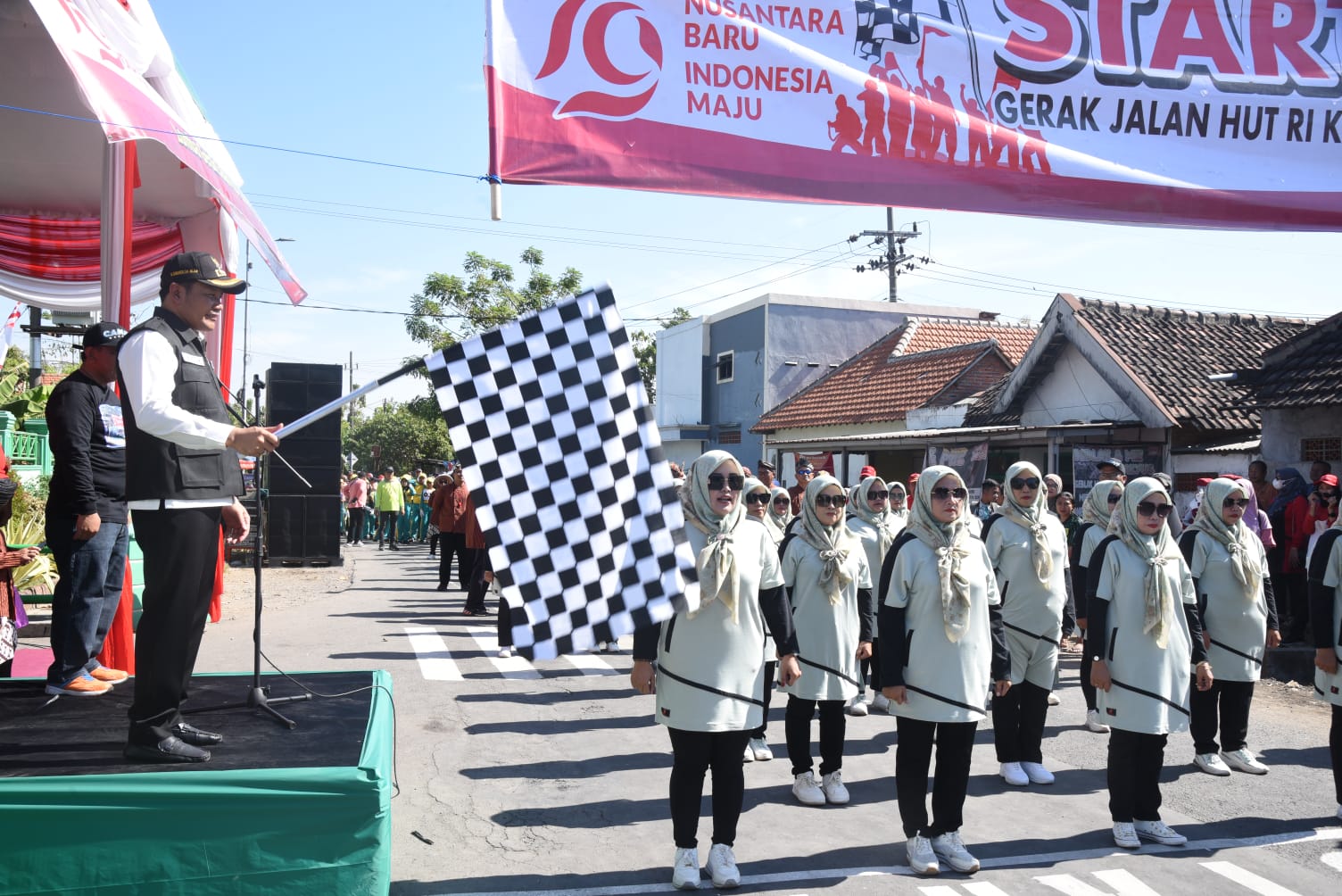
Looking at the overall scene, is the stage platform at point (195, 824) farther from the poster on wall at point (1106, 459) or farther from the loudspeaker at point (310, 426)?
the loudspeaker at point (310, 426)

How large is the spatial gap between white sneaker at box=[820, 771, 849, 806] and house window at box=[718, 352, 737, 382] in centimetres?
3007

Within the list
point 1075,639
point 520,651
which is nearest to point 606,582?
point 520,651

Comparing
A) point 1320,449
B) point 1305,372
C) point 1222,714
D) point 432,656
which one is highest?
point 1305,372

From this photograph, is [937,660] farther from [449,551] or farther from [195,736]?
[449,551]

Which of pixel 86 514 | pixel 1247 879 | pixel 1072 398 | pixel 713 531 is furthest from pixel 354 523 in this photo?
pixel 1247 879

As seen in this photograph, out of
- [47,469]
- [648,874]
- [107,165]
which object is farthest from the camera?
[47,469]

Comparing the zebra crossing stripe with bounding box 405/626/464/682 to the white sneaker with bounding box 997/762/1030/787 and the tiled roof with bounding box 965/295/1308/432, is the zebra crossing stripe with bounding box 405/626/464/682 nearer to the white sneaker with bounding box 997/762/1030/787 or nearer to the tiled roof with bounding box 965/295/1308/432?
the white sneaker with bounding box 997/762/1030/787

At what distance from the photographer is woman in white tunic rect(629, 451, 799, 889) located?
181 inches

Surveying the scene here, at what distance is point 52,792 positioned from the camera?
348 centimetres

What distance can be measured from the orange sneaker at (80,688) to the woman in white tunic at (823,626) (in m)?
3.79

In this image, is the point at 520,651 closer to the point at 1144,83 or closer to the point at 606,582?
the point at 606,582

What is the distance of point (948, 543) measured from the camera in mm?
5141

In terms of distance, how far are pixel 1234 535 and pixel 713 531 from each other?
4125mm

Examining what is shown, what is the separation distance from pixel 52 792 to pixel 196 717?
1039mm
